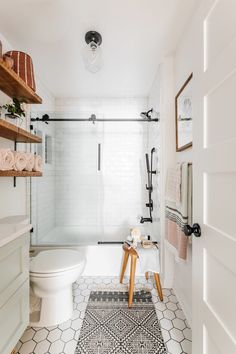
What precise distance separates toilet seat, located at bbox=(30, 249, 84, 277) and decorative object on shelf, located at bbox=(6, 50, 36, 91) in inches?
54.1

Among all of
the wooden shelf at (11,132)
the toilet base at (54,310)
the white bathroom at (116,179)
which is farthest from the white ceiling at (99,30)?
the toilet base at (54,310)

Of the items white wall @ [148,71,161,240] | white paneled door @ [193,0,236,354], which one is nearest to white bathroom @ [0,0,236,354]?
white paneled door @ [193,0,236,354]

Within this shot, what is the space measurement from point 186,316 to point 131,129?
232 centimetres

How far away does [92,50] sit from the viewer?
166 cm

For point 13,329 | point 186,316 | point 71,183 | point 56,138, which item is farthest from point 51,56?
point 186,316

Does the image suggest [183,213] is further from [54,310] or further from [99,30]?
[99,30]

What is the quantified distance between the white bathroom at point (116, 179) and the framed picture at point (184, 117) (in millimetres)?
25

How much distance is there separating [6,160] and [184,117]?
53.7 inches

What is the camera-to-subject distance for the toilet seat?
1.49 m

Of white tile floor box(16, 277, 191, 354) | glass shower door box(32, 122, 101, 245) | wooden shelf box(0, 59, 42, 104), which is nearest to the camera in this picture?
wooden shelf box(0, 59, 42, 104)

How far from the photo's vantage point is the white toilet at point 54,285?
1.49 metres

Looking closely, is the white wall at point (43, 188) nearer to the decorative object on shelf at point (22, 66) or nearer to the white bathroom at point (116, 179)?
the white bathroom at point (116, 179)

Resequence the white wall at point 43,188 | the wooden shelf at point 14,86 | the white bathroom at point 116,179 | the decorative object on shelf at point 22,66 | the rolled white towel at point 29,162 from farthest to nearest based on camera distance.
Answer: the white wall at point 43,188
the rolled white towel at point 29,162
the decorative object on shelf at point 22,66
the wooden shelf at point 14,86
the white bathroom at point 116,179

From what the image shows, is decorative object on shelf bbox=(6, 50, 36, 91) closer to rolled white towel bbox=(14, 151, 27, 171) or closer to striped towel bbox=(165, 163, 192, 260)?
rolled white towel bbox=(14, 151, 27, 171)
